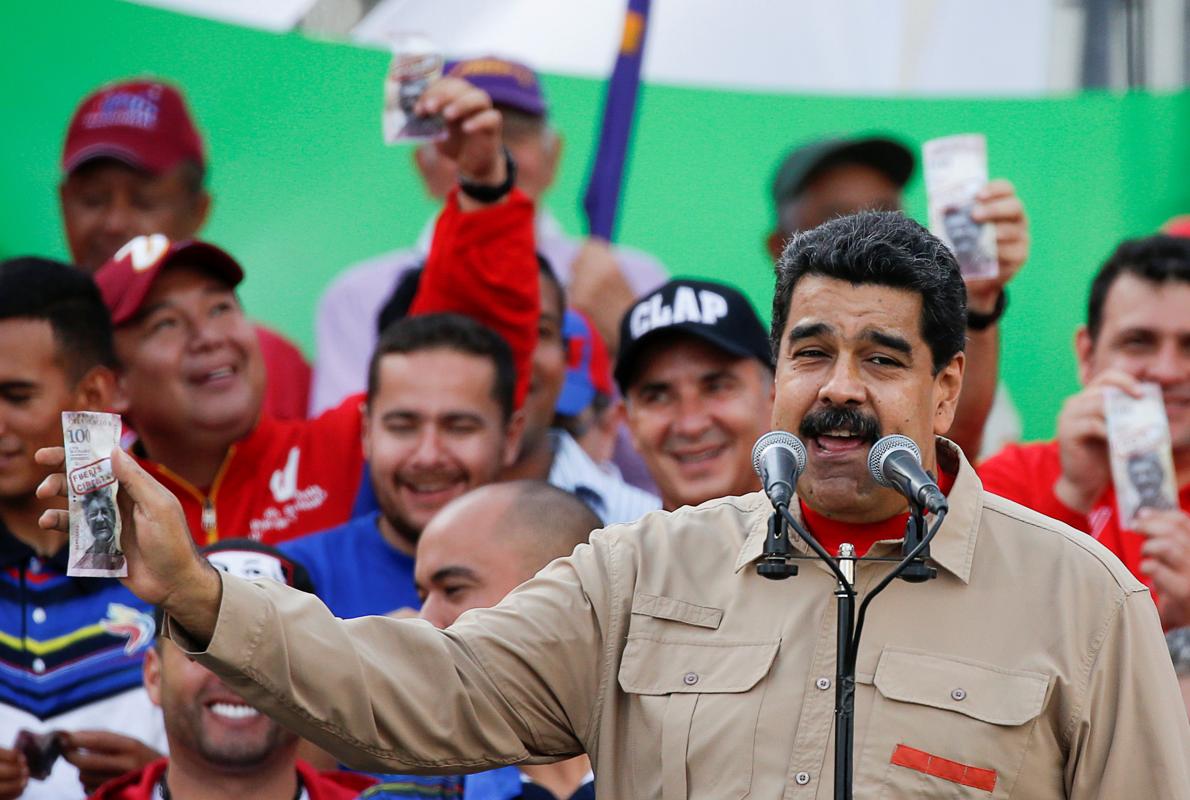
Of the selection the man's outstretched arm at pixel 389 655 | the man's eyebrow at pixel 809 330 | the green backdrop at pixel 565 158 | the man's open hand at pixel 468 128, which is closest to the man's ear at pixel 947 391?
the man's eyebrow at pixel 809 330

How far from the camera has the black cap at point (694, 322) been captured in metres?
4.91

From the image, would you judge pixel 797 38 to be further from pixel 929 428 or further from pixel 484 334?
pixel 929 428

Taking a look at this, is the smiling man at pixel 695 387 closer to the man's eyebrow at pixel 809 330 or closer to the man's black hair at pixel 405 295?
the man's black hair at pixel 405 295

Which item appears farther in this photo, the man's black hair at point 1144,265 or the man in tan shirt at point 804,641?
the man's black hair at point 1144,265

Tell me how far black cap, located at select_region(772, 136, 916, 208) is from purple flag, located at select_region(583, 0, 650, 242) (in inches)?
22.6

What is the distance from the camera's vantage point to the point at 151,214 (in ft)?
19.5

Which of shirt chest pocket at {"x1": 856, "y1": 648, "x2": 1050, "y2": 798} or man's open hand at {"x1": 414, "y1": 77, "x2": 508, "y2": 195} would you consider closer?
shirt chest pocket at {"x1": 856, "y1": 648, "x2": 1050, "y2": 798}

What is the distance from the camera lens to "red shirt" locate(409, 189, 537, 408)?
504cm

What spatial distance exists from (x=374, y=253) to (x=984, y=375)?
8.51ft

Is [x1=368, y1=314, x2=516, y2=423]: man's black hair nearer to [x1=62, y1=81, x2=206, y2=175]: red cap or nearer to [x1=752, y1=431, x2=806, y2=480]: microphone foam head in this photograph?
[x1=62, y1=81, x2=206, y2=175]: red cap

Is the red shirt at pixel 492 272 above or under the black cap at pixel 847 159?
under

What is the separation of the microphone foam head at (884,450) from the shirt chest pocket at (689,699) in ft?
1.25

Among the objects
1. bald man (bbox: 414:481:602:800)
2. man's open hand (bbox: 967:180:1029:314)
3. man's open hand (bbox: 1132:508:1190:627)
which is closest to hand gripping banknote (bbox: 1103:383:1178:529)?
man's open hand (bbox: 1132:508:1190:627)

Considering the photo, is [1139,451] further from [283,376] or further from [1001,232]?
[283,376]
